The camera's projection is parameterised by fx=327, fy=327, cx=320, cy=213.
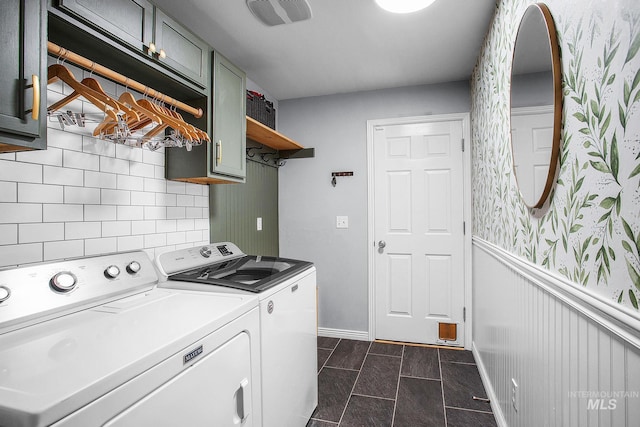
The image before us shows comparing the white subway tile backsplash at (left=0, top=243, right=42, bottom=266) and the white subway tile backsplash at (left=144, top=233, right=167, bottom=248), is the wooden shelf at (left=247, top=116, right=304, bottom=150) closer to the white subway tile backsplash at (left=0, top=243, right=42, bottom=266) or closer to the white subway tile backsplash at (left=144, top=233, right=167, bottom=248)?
the white subway tile backsplash at (left=144, top=233, right=167, bottom=248)

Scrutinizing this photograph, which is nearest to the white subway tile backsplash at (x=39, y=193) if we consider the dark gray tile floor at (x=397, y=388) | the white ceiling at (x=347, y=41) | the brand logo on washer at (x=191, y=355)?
the brand logo on washer at (x=191, y=355)

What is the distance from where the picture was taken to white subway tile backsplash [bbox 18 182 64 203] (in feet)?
3.92

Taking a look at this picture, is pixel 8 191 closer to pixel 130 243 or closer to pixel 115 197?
pixel 115 197

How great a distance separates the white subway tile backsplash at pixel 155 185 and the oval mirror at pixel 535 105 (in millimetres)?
1770

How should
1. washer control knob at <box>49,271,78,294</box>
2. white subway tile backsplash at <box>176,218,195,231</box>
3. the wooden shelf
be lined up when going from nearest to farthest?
1. washer control knob at <box>49,271,78,294</box>
2. white subway tile backsplash at <box>176,218,195,231</box>
3. the wooden shelf

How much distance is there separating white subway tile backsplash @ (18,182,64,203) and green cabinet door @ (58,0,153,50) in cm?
63

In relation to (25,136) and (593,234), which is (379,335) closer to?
(593,234)

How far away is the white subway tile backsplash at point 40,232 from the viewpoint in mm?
1201

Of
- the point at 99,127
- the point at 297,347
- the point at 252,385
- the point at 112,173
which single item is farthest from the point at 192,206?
the point at 252,385

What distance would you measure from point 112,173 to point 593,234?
1820 mm

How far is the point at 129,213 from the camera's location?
162 cm

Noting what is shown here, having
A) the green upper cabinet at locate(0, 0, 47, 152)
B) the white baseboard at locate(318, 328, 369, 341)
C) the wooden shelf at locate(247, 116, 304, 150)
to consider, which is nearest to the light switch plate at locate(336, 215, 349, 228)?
the wooden shelf at locate(247, 116, 304, 150)

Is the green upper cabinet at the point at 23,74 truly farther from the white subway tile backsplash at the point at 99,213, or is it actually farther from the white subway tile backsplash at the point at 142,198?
the white subway tile backsplash at the point at 142,198

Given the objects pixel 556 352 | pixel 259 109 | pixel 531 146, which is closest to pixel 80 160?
pixel 259 109
